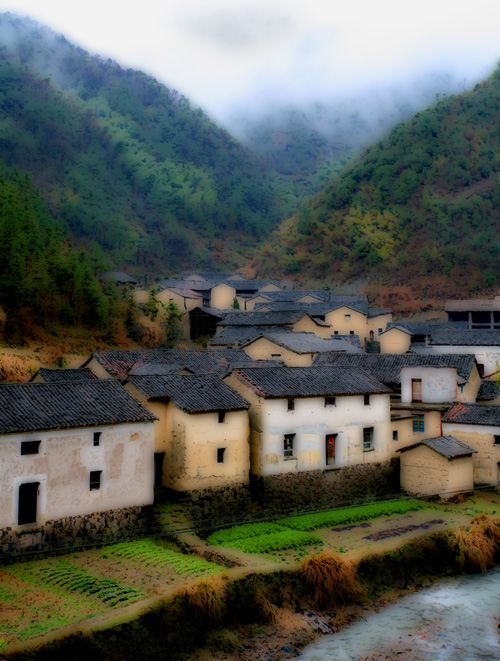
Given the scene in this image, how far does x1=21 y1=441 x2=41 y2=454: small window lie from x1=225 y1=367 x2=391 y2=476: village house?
8.63 metres

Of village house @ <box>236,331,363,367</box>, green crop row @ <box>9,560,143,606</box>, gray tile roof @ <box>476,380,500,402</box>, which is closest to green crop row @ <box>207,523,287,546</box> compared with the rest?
green crop row @ <box>9,560,143,606</box>

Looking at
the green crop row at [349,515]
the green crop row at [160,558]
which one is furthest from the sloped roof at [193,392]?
the green crop row at [160,558]

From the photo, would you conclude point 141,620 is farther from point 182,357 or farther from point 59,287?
point 59,287

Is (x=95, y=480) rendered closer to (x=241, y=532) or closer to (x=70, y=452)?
(x=70, y=452)

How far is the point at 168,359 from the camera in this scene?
106 feet

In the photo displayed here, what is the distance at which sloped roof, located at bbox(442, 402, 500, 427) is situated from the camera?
2792 centimetres

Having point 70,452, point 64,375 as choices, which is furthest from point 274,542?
point 64,375

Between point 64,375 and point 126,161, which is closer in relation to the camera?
point 64,375

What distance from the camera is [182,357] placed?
1308 inches

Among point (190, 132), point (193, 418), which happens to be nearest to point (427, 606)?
point (193, 418)

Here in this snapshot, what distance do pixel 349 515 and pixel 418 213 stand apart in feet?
232

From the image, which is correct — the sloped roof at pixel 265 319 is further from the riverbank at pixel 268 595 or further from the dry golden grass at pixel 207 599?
the dry golden grass at pixel 207 599

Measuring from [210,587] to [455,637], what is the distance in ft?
21.0

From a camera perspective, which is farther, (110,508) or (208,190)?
(208,190)
